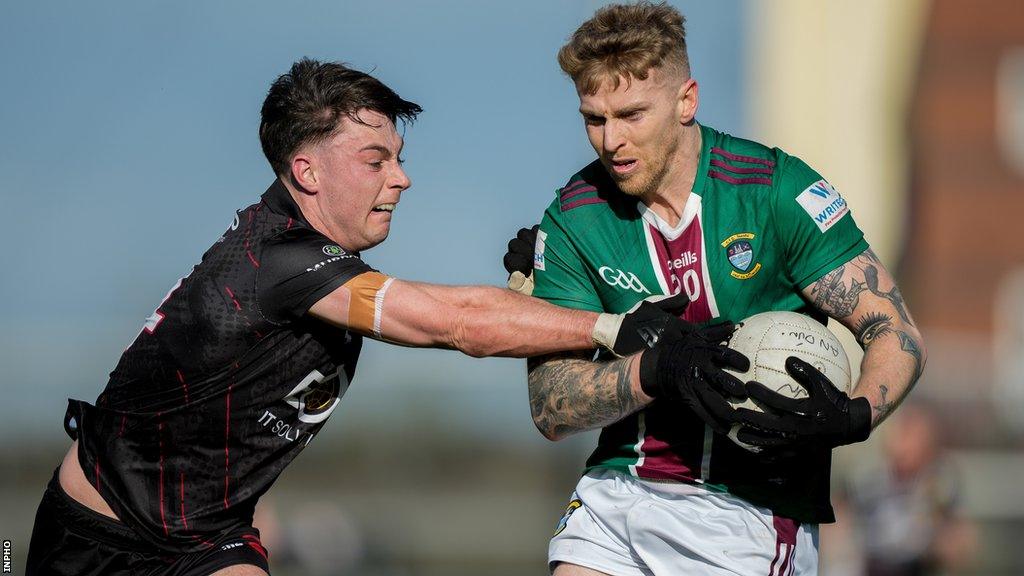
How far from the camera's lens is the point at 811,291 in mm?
5293

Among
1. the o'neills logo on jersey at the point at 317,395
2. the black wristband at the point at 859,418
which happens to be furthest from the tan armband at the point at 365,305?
the black wristband at the point at 859,418

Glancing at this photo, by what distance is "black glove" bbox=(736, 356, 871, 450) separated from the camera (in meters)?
4.77

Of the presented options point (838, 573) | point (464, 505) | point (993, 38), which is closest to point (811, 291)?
point (838, 573)

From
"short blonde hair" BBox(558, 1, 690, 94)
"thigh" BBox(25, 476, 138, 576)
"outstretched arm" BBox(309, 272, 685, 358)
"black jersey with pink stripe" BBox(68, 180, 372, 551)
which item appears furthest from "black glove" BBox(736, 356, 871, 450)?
"thigh" BBox(25, 476, 138, 576)

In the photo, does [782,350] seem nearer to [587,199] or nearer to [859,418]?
[859,418]

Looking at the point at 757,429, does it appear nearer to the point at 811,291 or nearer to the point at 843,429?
the point at 843,429

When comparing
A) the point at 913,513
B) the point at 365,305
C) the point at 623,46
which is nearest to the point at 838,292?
the point at 623,46

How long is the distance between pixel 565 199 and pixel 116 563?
2.53m

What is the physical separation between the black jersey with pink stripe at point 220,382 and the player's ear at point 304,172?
148mm

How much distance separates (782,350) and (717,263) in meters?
0.57

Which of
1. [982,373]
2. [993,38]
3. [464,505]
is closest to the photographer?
[464,505]

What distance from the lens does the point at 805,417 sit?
15.7 ft

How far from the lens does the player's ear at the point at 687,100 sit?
545cm

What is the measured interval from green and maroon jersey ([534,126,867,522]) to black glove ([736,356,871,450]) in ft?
1.30
